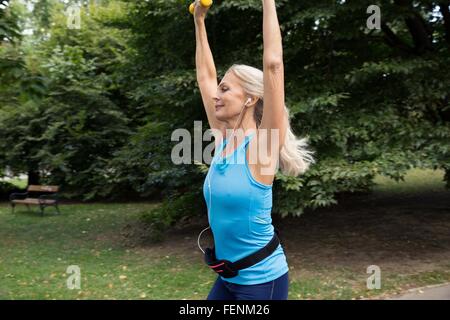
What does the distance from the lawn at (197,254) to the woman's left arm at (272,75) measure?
4211 mm

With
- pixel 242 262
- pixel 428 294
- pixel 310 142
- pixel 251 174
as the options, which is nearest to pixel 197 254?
pixel 310 142

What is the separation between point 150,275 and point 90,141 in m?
8.75

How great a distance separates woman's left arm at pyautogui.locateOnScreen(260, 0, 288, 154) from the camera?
6.64ft

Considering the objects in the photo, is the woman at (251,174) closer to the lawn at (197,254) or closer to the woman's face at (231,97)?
the woman's face at (231,97)

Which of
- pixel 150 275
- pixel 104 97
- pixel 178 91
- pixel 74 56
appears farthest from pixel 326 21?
pixel 104 97

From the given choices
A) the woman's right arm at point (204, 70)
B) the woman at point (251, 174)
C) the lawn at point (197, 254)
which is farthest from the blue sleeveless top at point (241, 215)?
the lawn at point (197, 254)

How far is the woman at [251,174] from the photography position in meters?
2.05

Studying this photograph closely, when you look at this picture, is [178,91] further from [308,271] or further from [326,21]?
[308,271]

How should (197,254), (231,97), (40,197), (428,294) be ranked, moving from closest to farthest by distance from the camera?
(231,97)
(428,294)
(197,254)
(40,197)

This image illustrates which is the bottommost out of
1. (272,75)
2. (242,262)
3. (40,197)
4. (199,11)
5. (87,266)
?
(87,266)

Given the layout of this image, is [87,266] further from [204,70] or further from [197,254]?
[204,70]

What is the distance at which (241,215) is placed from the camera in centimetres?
206

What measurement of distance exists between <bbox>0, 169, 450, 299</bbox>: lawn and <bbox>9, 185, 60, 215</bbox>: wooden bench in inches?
27.0

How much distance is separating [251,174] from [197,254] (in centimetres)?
621
